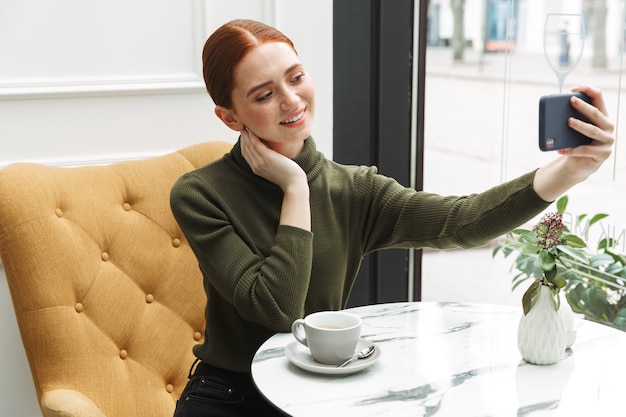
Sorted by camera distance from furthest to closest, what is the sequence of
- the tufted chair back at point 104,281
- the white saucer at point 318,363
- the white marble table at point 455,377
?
the tufted chair back at point 104,281
the white saucer at point 318,363
the white marble table at point 455,377

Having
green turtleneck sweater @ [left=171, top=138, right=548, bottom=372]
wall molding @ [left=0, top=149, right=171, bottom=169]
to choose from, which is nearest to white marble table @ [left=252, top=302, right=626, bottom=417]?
green turtleneck sweater @ [left=171, top=138, right=548, bottom=372]

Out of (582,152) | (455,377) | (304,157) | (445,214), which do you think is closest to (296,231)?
(304,157)

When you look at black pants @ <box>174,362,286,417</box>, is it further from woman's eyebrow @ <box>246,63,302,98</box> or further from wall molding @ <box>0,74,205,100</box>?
wall molding @ <box>0,74,205,100</box>

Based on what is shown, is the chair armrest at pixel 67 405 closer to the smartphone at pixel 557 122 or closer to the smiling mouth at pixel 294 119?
the smiling mouth at pixel 294 119

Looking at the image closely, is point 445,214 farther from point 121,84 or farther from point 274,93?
point 121,84

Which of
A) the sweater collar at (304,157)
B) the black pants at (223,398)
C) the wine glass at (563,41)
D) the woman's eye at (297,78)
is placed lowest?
the black pants at (223,398)

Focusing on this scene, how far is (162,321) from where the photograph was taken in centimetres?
204

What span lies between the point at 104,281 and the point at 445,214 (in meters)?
0.83

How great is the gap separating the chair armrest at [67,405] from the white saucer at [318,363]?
1.61 feet

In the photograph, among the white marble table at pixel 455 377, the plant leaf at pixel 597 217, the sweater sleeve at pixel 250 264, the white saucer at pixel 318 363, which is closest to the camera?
the white marble table at pixel 455 377

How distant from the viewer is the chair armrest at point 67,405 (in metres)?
1.66

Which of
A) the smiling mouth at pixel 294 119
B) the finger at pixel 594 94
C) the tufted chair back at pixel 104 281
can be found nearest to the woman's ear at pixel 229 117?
the smiling mouth at pixel 294 119

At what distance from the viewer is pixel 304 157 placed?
68.1 inches

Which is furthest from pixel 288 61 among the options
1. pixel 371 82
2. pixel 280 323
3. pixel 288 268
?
pixel 371 82
